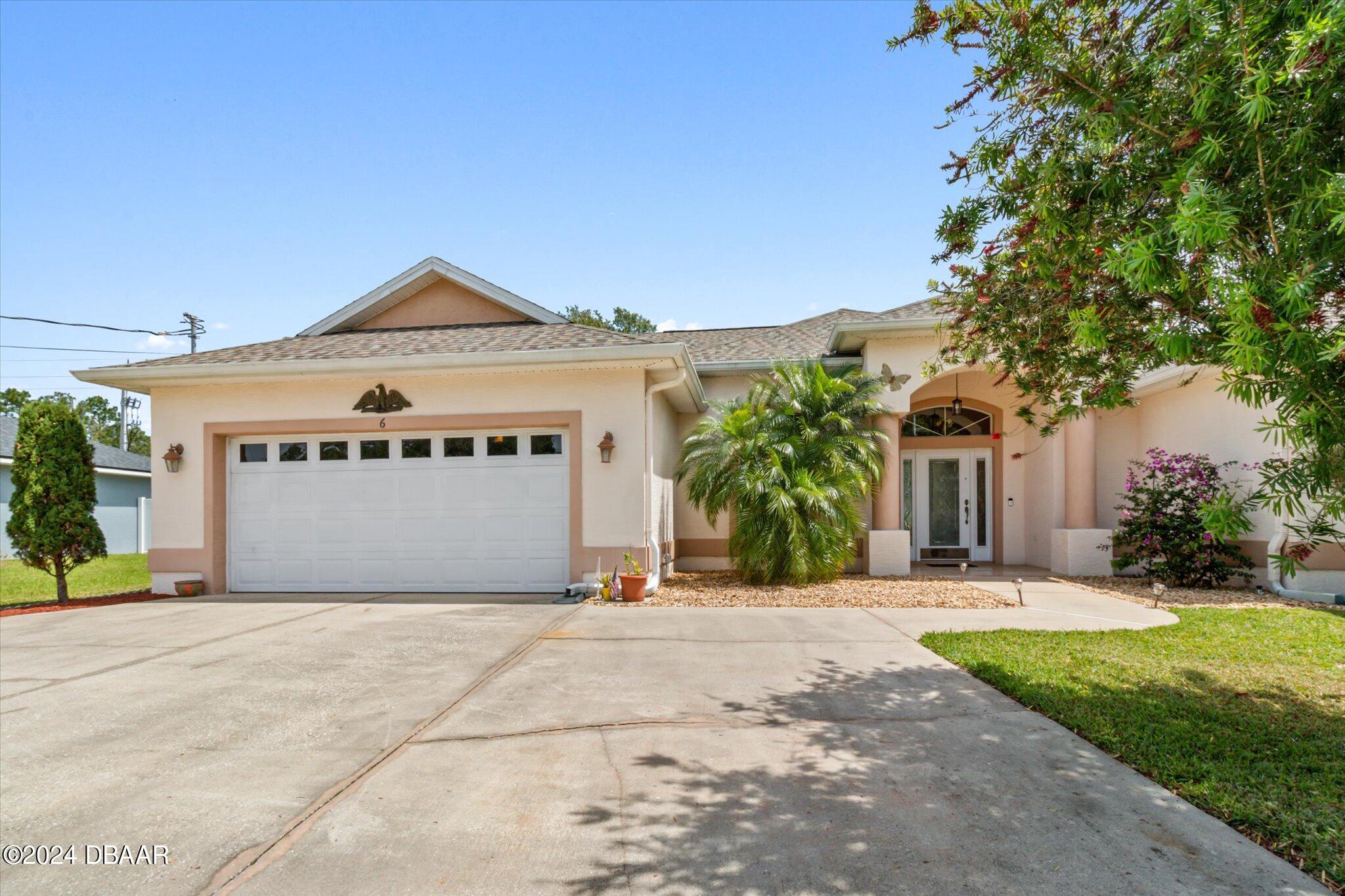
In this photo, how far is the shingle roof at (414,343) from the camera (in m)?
9.52

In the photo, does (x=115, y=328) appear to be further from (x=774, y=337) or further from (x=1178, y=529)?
(x=1178, y=529)

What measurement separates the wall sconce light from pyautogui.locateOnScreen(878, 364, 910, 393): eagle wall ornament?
36.2ft

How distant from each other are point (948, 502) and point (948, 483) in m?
0.39

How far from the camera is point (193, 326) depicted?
3155 cm

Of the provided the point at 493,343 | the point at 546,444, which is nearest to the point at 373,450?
the point at 493,343

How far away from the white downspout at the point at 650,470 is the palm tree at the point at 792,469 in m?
0.93

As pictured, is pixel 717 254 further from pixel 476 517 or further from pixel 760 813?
pixel 760 813

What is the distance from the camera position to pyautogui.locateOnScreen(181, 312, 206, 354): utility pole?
102 ft

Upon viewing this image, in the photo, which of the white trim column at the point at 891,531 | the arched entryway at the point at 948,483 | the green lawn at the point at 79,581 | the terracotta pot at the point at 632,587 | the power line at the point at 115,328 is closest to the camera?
the terracotta pot at the point at 632,587

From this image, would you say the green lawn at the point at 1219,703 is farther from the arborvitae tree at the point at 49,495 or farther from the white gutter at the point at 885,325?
the arborvitae tree at the point at 49,495

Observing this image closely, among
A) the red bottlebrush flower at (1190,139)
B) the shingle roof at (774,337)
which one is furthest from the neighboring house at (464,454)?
the red bottlebrush flower at (1190,139)

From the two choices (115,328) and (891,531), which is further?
(115,328)

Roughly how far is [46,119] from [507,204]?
26.8 feet

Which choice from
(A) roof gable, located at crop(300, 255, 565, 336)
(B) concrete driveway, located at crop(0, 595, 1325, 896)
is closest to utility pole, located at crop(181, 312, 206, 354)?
(A) roof gable, located at crop(300, 255, 565, 336)
